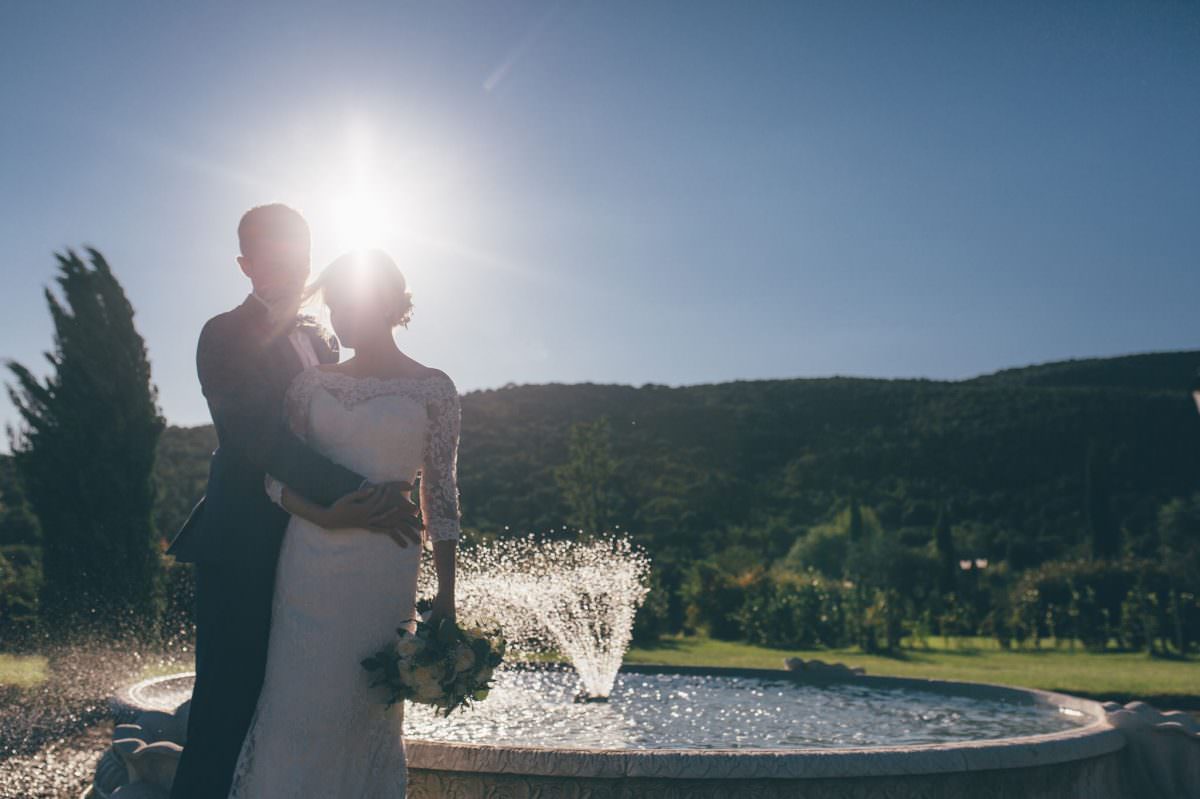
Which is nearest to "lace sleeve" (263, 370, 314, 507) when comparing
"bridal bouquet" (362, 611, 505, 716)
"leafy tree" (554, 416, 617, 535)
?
"bridal bouquet" (362, 611, 505, 716)

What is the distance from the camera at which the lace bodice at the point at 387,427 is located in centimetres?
244

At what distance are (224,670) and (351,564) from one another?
15.4 inches

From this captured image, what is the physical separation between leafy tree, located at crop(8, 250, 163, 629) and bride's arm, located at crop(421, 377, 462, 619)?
11.5m

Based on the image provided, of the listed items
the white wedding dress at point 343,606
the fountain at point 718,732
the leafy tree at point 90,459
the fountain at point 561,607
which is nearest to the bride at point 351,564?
the white wedding dress at point 343,606

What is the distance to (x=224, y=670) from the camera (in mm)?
2354

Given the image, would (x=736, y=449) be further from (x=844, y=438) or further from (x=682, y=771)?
(x=682, y=771)

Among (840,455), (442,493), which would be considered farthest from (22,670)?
(840,455)

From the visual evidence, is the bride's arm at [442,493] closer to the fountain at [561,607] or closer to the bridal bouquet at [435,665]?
the bridal bouquet at [435,665]

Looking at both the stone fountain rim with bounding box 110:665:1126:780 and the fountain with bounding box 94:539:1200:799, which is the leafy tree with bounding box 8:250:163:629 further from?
the stone fountain rim with bounding box 110:665:1126:780

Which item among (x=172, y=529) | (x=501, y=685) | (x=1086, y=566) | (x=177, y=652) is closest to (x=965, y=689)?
(x=501, y=685)

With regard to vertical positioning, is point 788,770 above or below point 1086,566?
below

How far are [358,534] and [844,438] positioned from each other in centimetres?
4342

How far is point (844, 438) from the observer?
44156mm

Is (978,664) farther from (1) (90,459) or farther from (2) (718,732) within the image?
(1) (90,459)
